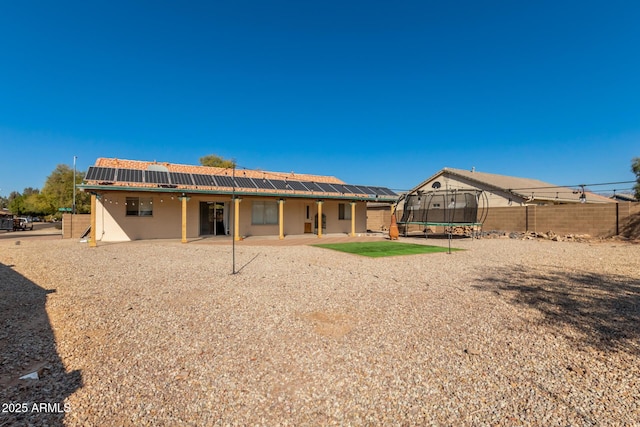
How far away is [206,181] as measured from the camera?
1712 centimetres

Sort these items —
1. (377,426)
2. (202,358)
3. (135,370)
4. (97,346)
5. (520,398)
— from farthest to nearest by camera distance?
(97,346), (202,358), (135,370), (520,398), (377,426)

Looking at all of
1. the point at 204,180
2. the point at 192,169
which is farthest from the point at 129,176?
the point at 192,169

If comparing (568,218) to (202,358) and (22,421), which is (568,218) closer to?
(202,358)

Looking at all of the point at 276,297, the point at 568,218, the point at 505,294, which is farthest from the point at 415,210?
the point at 276,297

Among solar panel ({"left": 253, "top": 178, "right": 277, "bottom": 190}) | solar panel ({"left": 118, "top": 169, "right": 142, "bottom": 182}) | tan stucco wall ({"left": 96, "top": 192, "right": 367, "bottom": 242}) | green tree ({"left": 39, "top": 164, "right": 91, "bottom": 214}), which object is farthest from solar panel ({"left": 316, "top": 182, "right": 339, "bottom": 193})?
green tree ({"left": 39, "top": 164, "right": 91, "bottom": 214})

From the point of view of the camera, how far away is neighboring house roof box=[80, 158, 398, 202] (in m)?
14.4

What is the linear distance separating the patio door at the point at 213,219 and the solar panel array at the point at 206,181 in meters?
2.00

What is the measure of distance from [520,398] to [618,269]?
897 cm

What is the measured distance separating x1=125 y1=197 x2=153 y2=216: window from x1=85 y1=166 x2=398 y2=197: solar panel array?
57.3 inches

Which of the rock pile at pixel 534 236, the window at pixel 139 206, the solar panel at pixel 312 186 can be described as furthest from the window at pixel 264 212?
the rock pile at pixel 534 236

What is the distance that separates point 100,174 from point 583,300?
58.2 feet

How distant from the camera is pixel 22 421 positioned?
7.75 feet

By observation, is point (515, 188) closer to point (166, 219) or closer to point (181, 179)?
point (181, 179)

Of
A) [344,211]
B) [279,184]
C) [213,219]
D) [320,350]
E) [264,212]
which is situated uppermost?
[279,184]
